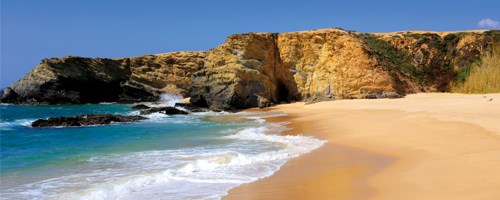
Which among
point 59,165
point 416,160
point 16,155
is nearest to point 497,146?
point 416,160

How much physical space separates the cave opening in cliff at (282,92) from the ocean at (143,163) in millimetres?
14737

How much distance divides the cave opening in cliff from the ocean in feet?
48.4

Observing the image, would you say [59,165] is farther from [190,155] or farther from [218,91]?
[218,91]

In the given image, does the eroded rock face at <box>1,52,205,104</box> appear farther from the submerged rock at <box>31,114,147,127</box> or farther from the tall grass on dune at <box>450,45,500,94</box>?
the tall grass on dune at <box>450,45,500,94</box>

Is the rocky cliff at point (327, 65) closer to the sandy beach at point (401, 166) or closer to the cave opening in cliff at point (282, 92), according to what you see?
the cave opening in cliff at point (282, 92)

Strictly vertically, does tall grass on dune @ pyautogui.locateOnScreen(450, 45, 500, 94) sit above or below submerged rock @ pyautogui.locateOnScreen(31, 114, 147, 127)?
above

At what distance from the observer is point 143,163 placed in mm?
9000

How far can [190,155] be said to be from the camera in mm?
9773

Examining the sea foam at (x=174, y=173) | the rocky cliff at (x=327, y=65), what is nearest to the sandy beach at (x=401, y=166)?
the sea foam at (x=174, y=173)

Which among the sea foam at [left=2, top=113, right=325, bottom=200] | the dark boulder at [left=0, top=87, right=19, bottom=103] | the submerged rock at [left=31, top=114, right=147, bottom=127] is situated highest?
the dark boulder at [left=0, top=87, right=19, bottom=103]

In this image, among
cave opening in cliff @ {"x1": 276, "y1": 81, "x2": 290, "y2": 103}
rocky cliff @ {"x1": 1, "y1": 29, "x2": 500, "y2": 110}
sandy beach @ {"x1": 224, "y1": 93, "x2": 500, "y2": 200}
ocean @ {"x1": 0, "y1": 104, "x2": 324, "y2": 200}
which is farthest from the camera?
cave opening in cliff @ {"x1": 276, "y1": 81, "x2": 290, "y2": 103}

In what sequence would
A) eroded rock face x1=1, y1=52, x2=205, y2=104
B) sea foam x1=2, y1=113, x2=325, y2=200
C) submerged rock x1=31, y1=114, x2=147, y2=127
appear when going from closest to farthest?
sea foam x1=2, y1=113, x2=325, y2=200 < submerged rock x1=31, y1=114, x2=147, y2=127 < eroded rock face x1=1, y1=52, x2=205, y2=104

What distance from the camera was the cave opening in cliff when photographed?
2947cm

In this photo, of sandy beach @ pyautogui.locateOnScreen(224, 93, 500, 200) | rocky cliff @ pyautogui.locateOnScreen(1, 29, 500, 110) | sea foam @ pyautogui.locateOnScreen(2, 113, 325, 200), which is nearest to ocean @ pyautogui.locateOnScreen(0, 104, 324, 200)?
sea foam @ pyautogui.locateOnScreen(2, 113, 325, 200)
